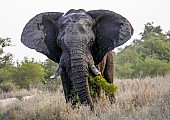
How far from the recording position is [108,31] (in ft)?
32.1

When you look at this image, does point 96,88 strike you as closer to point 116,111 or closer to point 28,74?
point 116,111

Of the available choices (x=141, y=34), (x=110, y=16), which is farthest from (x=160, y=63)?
(x=110, y=16)

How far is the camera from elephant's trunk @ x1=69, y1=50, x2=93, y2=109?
831cm

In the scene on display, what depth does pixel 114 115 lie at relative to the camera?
735cm

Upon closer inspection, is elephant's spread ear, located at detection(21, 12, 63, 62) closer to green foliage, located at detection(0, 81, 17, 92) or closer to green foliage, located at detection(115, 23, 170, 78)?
green foliage, located at detection(0, 81, 17, 92)

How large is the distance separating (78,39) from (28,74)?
1963 centimetres

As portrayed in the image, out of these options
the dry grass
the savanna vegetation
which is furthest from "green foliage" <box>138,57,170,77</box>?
the dry grass

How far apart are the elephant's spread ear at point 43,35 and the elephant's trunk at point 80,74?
147 centimetres

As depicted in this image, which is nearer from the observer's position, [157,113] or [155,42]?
[157,113]

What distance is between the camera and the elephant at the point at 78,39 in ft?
27.7

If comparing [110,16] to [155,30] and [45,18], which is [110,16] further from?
[155,30]

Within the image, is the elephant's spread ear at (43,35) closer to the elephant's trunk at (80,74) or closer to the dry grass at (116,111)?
the dry grass at (116,111)

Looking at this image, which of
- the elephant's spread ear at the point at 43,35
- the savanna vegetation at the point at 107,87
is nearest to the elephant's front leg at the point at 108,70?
the savanna vegetation at the point at 107,87

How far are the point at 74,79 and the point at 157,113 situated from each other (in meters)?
2.23
